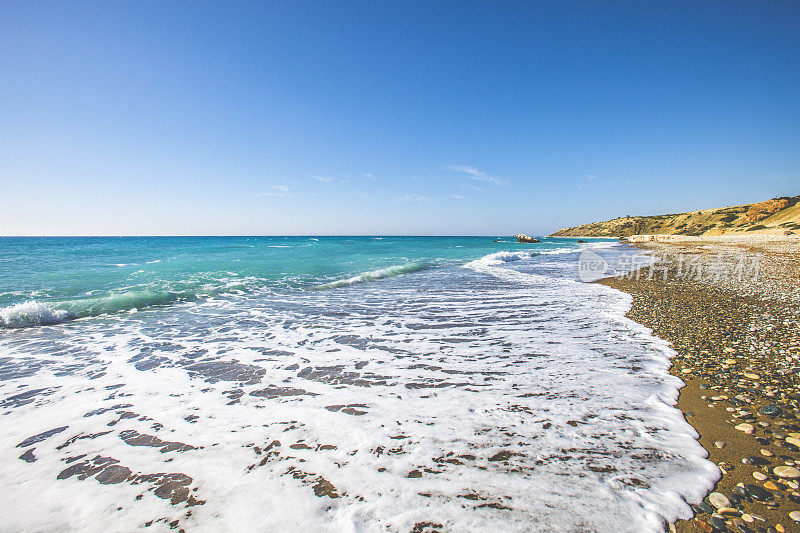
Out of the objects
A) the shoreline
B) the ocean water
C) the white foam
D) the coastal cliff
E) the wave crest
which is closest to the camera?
the shoreline

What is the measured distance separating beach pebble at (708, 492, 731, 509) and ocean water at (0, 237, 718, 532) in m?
0.07

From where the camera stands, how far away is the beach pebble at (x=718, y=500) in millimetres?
2303

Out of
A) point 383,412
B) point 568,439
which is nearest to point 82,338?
point 383,412

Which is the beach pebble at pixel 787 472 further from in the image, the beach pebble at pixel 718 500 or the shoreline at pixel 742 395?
the beach pebble at pixel 718 500

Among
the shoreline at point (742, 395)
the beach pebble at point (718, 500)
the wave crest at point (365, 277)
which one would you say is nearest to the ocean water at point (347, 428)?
the beach pebble at point (718, 500)

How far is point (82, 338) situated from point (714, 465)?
458 inches

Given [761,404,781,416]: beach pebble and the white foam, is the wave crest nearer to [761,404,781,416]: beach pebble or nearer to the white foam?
the white foam

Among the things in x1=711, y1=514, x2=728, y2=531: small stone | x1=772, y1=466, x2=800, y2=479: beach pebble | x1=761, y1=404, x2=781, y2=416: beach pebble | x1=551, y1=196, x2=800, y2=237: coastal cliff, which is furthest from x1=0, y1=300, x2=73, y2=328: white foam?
x1=551, y1=196, x2=800, y2=237: coastal cliff

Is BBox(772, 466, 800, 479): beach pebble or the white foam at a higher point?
BBox(772, 466, 800, 479): beach pebble

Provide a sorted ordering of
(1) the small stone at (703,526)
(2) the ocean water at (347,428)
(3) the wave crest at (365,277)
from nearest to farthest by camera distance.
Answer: (1) the small stone at (703,526)
(2) the ocean water at (347,428)
(3) the wave crest at (365,277)

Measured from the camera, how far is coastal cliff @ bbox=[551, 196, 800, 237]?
45.2m

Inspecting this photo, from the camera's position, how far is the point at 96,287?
13.6 metres

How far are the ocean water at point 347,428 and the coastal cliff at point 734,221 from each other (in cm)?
5622

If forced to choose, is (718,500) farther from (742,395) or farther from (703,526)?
(742,395)
